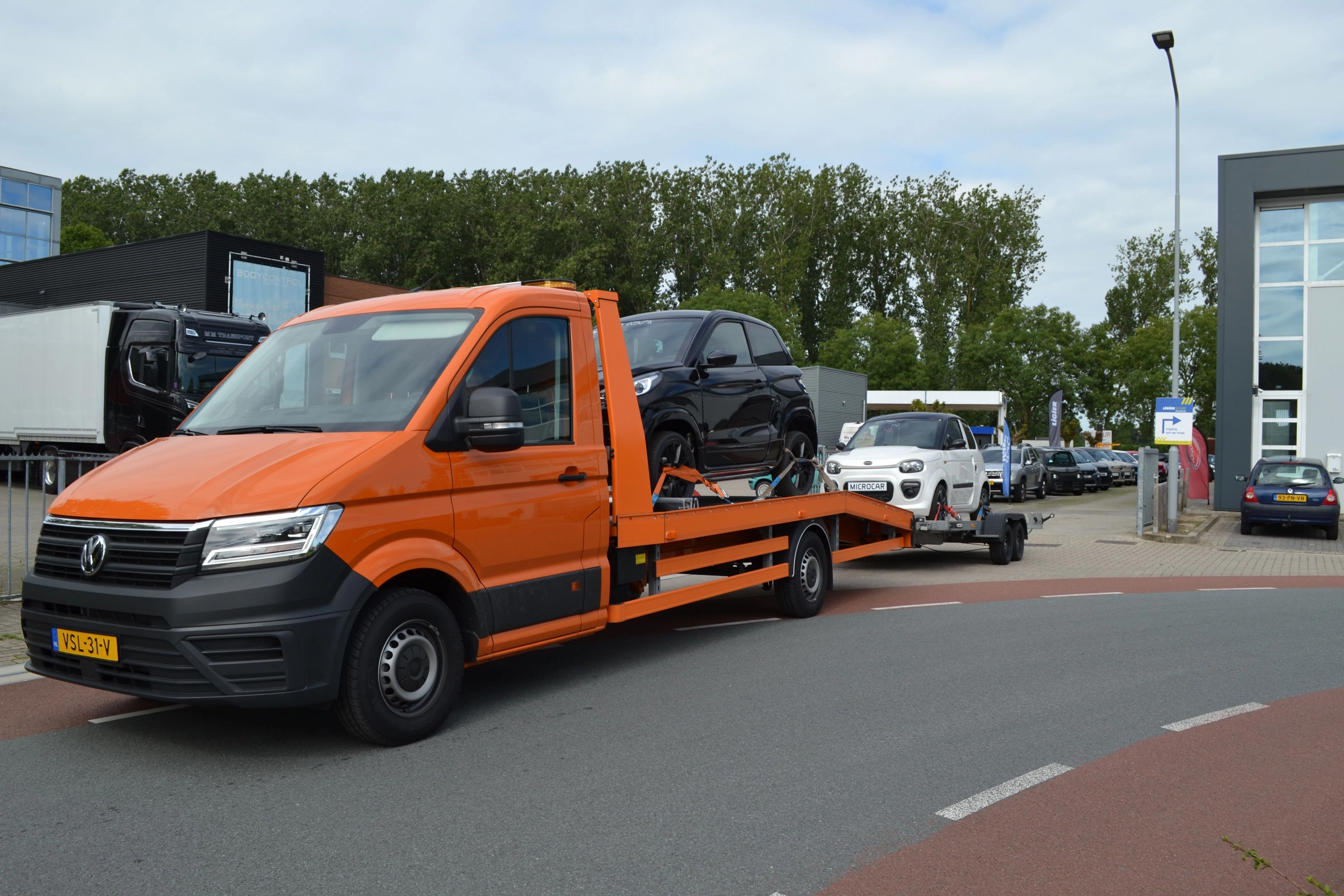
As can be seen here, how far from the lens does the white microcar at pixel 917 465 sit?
13305mm

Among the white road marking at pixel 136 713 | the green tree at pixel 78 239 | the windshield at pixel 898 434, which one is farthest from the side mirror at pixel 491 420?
the green tree at pixel 78 239

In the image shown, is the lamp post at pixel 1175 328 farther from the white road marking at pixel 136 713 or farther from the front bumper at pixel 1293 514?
the white road marking at pixel 136 713

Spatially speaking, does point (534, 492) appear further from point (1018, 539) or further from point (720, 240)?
point (720, 240)

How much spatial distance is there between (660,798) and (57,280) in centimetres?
3807

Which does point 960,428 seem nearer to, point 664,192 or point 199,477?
point 199,477

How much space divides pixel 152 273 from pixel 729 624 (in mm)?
28122

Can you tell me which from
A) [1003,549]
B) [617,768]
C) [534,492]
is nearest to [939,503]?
[1003,549]

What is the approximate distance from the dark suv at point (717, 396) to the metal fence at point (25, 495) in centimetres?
446

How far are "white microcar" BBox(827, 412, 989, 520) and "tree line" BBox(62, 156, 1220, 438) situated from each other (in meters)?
35.5

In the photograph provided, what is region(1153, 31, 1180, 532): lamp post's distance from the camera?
20.7m

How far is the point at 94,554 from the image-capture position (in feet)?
16.0

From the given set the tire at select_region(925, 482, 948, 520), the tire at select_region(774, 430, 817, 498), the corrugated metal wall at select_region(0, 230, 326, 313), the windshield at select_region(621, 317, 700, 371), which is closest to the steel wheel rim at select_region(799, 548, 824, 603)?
the tire at select_region(774, 430, 817, 498)

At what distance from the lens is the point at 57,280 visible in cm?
3566

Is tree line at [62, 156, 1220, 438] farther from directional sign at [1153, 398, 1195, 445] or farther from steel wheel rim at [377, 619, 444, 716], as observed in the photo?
steel wheel rim at [377, 619, 444, 716]
